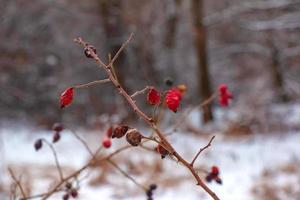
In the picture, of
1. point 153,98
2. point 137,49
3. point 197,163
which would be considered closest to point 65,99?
point 153,98

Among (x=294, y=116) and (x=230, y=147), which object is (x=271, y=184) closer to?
(x=230, y=147)

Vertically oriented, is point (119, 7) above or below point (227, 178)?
above

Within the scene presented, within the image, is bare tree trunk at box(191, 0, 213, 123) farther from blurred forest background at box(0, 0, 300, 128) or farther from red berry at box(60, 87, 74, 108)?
red berry at box(60, 87, 74, 108)

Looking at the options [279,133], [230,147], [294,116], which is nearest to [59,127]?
[230,147]

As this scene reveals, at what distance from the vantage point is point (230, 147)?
7988 mm

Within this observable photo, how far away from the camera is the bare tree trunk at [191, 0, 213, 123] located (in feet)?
33.4

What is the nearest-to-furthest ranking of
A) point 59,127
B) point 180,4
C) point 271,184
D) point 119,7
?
point 59,127, point 271,184, point 119,7, point 180,4

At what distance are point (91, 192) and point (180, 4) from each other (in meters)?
6.73

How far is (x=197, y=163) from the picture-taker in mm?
6645

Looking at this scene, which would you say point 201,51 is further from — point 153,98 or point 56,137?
point 153,98

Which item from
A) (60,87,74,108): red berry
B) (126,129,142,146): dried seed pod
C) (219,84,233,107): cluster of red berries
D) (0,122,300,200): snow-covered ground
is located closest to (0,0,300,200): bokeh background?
(0,122,300,200): snow-covered ground

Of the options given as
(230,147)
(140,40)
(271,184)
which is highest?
(140,40)

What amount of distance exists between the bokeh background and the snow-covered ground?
1.59 feet

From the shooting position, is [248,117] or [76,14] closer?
[248,117]
